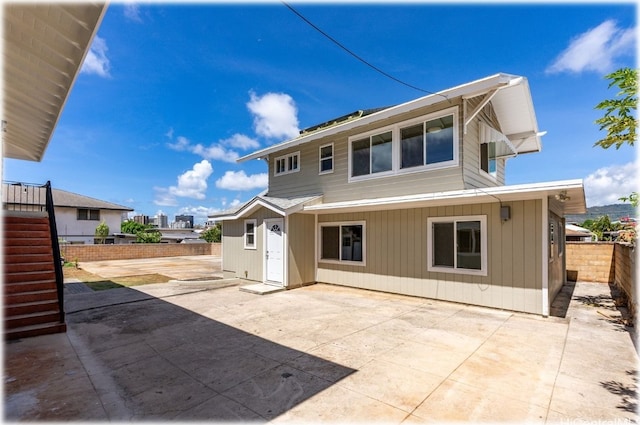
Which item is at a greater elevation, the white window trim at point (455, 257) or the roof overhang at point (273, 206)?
the roof overhang at point (273, 206)

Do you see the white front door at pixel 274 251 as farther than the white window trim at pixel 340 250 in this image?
Yes

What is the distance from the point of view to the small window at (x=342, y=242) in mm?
9727

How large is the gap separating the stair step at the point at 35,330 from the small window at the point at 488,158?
33.6 ft

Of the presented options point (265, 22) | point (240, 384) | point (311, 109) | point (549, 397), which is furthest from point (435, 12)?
point (311, 109)

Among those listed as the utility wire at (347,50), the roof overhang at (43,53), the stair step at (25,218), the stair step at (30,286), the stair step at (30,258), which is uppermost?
the utility wire at (347,50)

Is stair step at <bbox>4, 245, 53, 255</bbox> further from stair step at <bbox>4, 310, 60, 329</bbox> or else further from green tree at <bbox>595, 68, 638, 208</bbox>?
green tree at <bbox>595, 68, 638, 208</bbox>

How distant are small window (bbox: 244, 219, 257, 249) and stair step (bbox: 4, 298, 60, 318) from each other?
6056mm

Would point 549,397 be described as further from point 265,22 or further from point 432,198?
point 265,22

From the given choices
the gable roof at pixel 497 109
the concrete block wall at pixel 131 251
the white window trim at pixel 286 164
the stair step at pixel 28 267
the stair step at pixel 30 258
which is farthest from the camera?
the concrete block wall at pixel 131 251

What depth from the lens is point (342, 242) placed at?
10.2m

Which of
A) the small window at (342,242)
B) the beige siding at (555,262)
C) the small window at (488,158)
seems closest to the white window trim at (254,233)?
the small window at (342,242)

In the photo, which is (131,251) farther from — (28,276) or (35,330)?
(35,330)

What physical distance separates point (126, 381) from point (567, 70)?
12.5 m

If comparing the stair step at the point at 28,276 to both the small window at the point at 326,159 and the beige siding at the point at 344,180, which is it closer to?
the beige siding at the point at 344,180
